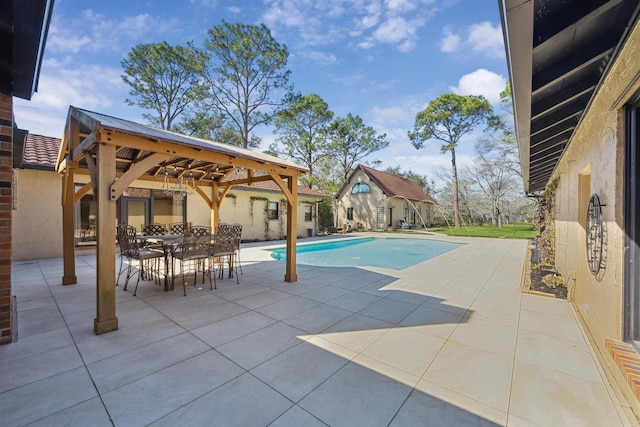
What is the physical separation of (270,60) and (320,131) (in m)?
7.12

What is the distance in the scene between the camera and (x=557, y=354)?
2.89 meters

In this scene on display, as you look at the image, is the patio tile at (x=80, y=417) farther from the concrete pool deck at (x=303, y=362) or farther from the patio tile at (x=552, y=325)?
the patio tile at (x=552, y=325)

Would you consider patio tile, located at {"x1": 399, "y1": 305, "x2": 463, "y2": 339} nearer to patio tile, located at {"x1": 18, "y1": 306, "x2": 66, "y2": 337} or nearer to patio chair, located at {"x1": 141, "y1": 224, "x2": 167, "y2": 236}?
patio tile, located at {"x1": 18, "y1": 306, "x2": 66, "y2": 337}

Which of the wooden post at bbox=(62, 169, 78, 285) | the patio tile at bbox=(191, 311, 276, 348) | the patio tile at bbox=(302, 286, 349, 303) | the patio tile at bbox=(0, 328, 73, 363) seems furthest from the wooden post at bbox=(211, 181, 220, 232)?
the patio tile at bbox=(0, 328, 73, 363)

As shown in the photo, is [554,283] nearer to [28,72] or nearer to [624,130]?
[624,130]

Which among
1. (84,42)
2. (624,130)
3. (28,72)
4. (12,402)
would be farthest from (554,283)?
(84,42)

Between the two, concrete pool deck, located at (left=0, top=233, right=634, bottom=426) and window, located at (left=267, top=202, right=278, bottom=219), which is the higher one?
window, located at (left=267, top=202, right=278, bottom=219)

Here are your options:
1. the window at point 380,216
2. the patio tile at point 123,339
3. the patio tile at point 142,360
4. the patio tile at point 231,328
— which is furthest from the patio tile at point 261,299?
the window at point 380,216

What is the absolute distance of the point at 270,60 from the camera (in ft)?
57.3

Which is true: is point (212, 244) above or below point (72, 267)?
above

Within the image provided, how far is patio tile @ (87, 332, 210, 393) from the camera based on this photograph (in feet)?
7.81

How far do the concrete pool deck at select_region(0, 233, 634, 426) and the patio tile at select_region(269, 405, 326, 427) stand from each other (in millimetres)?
11

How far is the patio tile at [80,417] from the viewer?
6.11 feet

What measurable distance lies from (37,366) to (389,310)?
414 cm
